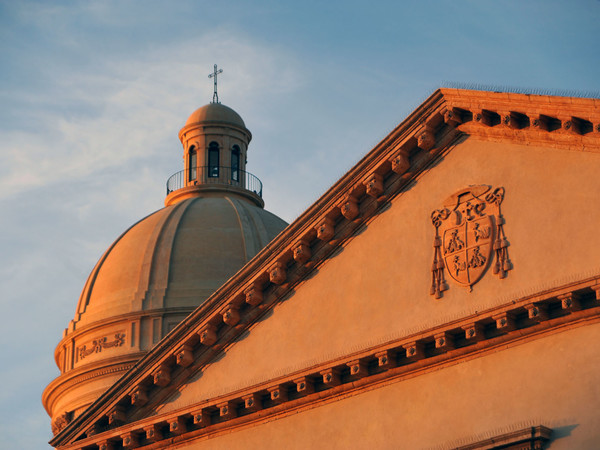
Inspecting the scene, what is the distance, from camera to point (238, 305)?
115 ft

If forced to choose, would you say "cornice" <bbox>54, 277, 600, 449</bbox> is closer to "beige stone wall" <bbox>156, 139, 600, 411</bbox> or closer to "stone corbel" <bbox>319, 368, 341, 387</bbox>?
"stone corbel" <bbox>319, 368, 341, 387</bbox>

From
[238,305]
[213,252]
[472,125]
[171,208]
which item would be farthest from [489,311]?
[171,208]

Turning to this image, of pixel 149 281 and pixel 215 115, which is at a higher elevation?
pixel 215 115

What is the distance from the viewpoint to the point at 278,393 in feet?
110

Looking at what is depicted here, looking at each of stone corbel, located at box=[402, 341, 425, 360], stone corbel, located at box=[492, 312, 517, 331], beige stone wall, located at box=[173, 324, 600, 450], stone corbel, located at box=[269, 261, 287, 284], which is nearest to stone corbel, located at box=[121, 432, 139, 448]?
beige stone wall, located at box=[173, 324, 600, 450]

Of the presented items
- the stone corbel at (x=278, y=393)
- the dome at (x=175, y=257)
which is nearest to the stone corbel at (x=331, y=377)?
the stone corbel at (x=278, y=393)

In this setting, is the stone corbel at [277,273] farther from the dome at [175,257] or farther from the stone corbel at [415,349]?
the dome at [175,257]

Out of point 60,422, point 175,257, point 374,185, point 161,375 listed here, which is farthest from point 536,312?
point 60,422

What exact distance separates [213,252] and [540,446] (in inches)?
1340

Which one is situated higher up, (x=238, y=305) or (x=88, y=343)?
(x=88, y=343)

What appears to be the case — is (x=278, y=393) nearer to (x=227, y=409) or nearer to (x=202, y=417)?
(x=227, y=409)

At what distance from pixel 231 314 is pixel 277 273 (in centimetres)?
152

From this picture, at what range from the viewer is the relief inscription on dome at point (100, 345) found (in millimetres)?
61000

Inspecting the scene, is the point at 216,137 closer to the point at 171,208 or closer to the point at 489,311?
the point at 171,208
